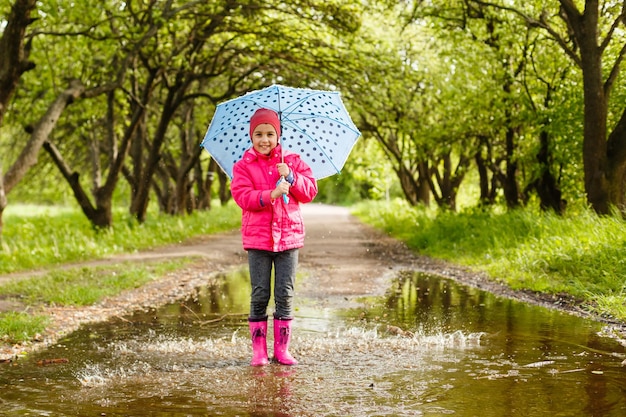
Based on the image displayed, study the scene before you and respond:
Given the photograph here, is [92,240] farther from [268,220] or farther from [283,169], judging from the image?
[283,169]

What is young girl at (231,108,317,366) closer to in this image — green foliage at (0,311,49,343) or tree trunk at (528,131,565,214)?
green foliage at (0,311,49,343)

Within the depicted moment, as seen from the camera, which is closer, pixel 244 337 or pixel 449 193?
pixel 244 337

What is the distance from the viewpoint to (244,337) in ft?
23.4

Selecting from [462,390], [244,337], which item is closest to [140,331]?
[244,337]

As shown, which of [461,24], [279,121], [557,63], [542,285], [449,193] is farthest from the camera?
[449,193]

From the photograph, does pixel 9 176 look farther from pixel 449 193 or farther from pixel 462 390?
pixel 449 193

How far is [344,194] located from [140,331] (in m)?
72.7

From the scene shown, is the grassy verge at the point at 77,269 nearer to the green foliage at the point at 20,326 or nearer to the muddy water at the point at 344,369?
the green foliage at the point at 20,326

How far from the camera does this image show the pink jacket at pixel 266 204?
235 inches

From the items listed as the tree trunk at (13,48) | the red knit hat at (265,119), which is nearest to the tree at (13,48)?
the tree trunk at (13,48)

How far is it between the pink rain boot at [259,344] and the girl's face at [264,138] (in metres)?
1.38

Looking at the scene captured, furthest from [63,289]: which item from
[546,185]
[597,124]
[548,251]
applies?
[546,185]

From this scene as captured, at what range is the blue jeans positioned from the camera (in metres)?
6.12

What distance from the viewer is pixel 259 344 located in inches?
237
